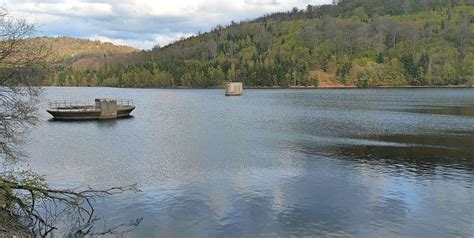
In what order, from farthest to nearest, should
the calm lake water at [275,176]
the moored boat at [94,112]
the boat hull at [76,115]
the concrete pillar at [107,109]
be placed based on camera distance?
the concrete pillar at [107,109]
the moored boat at [94,112]
the boat hull at [76,115]
the calm lake water at [275,176]

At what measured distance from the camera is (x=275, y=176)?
36531 millimetres

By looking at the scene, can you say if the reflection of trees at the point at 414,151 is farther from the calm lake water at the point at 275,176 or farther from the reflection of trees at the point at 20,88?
the reflection of trees at the point at 20,88

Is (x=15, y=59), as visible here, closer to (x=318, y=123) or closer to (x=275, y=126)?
(x=275, y=126)

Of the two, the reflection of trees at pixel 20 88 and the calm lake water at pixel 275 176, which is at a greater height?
the reflection of trees at pixel 20 88

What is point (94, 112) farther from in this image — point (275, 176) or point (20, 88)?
point (20, 88)

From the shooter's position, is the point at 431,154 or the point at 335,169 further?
the point at 431,154

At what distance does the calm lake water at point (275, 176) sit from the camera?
25.0 metres

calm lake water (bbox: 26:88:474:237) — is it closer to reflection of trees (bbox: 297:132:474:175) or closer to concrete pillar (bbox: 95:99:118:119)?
reflection of trees (bbox: 297:132:474:175)

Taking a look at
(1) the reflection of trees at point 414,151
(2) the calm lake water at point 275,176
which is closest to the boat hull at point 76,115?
(2) the calm lake water at point 275,176

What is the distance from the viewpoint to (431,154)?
4722 centimetres

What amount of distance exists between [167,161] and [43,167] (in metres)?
11.4

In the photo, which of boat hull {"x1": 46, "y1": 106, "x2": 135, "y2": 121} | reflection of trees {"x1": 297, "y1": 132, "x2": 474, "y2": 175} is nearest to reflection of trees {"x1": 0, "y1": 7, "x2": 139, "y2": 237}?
reflection of trees {"x1": 297, "y1": 132, "x2": 474, "y2": 175}

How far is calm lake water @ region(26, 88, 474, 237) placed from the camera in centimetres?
2505

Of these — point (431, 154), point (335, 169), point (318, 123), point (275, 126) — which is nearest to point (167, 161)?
point (335, 169)
